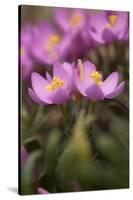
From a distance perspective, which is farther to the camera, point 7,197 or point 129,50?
point 129,50

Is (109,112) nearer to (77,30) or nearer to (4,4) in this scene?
(77,30)

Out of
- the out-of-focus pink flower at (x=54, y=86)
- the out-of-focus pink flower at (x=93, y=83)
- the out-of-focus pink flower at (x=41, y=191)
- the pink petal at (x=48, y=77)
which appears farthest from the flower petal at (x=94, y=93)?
the out-of-focus pink flower at (x=41, y=191)

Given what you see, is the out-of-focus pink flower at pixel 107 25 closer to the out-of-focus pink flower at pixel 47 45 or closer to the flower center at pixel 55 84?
the out-of-focus pink flower at pixel 47 45

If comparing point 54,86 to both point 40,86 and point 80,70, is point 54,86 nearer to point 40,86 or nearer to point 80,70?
point 40,86

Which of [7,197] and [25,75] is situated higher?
[25,75]

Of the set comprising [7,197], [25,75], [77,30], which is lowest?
[7,197]

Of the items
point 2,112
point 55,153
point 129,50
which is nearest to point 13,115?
point 2,112
